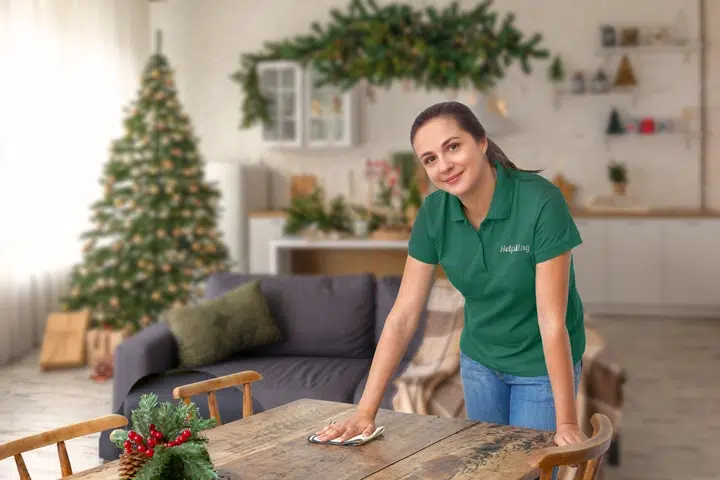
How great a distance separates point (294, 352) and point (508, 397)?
2.23 metres

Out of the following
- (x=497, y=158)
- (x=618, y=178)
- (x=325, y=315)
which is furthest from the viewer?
(x=618, y=178)

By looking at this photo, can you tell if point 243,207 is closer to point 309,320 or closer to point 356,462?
point 309,320

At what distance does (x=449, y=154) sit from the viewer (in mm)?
1838

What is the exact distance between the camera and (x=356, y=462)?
172 cm

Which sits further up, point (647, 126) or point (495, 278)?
point (647, 126)

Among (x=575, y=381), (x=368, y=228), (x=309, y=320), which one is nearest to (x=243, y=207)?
(x=368, y=228)

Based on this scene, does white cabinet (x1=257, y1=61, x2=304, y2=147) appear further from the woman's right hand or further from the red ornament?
the woman's right hand

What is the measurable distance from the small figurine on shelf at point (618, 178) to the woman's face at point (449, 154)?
6.64m

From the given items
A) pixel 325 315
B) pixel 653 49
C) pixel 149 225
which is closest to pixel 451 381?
pixel 325 315

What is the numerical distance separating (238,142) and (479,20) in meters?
2.78

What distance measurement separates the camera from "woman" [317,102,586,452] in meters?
1.82

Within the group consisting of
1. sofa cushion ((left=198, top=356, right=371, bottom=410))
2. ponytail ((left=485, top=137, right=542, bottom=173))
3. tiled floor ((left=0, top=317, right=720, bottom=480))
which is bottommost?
tiled floor ((left=0, top=317, right=720, bottom=480))

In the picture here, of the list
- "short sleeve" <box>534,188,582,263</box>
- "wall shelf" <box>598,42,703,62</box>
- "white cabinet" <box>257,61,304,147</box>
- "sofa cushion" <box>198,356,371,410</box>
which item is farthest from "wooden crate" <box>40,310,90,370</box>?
"wall shelf" <box>598,42,703,62</box>

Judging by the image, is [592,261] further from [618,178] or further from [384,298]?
[384,298]
